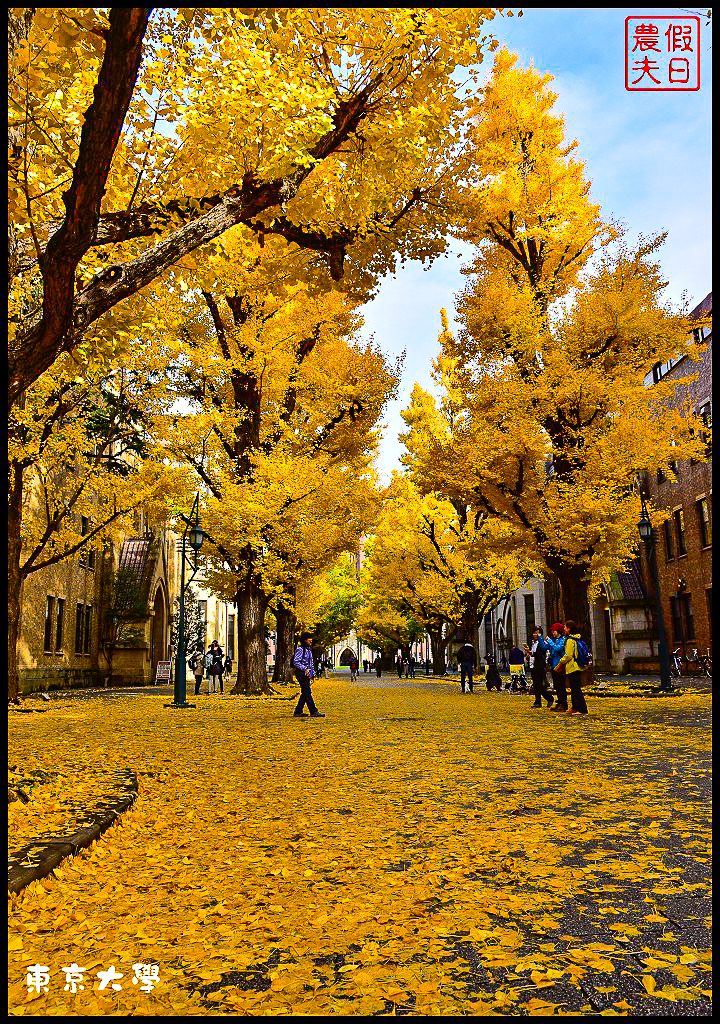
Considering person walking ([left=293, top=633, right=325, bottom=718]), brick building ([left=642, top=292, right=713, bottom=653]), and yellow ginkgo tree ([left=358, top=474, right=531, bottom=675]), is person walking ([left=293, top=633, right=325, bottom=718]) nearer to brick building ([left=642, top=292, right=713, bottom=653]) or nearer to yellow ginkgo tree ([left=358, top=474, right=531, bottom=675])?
yellow ginkgo tree ([left=358, top=474, right=531, bottom=675])

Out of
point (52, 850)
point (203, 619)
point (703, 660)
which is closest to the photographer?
point (52, 850)

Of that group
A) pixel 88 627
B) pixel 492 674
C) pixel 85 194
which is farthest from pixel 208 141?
pixel 88 627

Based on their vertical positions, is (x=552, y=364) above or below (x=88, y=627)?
above

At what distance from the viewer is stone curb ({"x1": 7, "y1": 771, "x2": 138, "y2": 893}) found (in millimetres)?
4652

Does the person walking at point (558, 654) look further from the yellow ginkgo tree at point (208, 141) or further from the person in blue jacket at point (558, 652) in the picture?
the yellow ginkgo tree at point (208, 141)

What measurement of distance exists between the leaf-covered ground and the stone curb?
86 mm

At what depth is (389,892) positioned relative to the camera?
454 centimetres

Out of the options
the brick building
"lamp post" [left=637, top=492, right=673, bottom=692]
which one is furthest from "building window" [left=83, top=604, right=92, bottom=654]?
the brick building

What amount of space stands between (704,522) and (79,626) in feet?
79.3

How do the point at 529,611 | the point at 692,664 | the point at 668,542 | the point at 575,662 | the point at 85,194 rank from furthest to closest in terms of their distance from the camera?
the point at 529,611 < the point at 668,542 < the point at 692,664 < the point at 575,662 < the point at 85,194

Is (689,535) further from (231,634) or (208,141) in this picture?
(231,634)

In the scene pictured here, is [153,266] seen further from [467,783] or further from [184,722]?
[184,722]

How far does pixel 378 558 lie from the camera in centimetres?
4156

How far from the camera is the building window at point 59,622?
2844cm
